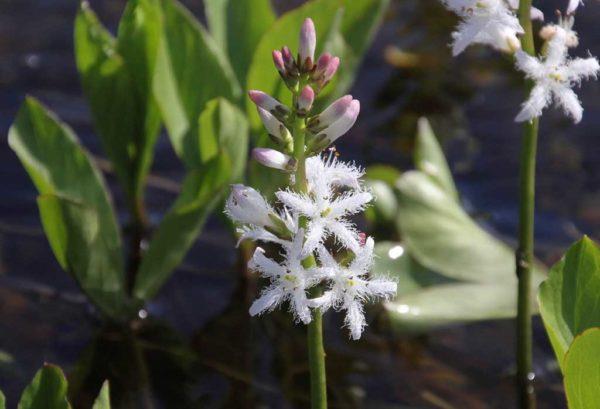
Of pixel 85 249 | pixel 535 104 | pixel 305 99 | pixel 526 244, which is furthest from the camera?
pixel 85 249

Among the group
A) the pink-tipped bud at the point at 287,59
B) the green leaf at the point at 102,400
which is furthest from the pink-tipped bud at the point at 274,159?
the green leaf at the point at 102,400

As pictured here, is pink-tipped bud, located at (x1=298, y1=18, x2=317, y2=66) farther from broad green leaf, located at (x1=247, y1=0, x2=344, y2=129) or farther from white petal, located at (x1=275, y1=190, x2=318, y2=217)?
broad green leaf, located at (x1=247, y1=0, x2=344, y2=129)

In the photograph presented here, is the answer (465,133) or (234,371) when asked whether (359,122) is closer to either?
(465,133)

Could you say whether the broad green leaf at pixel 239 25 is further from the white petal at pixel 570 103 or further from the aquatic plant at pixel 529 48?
the white petal at pixel 570 103

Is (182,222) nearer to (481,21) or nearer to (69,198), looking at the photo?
(69,198)

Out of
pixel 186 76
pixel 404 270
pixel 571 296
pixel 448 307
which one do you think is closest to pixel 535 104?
pixel 571 296
